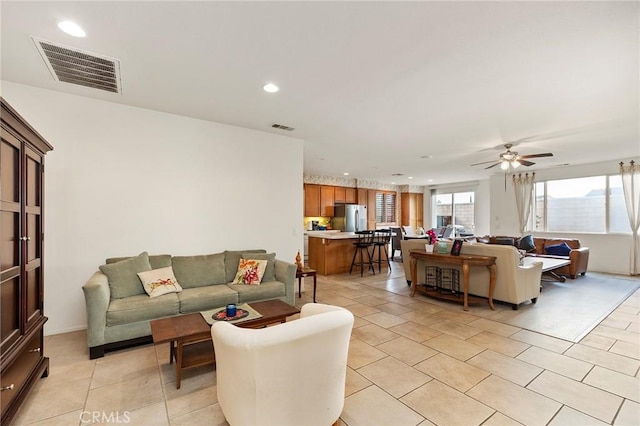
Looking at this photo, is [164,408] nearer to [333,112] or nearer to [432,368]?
[432,368]

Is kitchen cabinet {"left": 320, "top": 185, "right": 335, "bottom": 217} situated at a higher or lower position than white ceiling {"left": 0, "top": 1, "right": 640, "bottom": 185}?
lower

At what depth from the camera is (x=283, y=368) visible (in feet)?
4.79

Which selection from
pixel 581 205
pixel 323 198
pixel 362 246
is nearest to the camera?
pixel 362 246

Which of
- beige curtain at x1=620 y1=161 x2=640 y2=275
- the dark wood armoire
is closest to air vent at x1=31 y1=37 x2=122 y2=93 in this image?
the dark wood armoire

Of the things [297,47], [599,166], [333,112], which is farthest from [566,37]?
[599,166]

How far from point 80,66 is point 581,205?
33.1ft

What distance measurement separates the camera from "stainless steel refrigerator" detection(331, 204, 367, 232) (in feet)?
29.2

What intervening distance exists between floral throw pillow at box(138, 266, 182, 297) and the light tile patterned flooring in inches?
22.2

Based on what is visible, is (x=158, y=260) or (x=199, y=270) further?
(x=199, y=270)

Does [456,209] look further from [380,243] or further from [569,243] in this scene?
[380,243]

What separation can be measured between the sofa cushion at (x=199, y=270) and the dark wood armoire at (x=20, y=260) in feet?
4.36

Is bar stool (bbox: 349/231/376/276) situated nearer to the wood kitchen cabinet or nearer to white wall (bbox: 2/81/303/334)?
the wood kitchen cabinet

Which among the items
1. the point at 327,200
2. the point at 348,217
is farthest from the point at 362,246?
the point at 327,200

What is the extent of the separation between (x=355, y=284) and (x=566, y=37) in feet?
15.1
